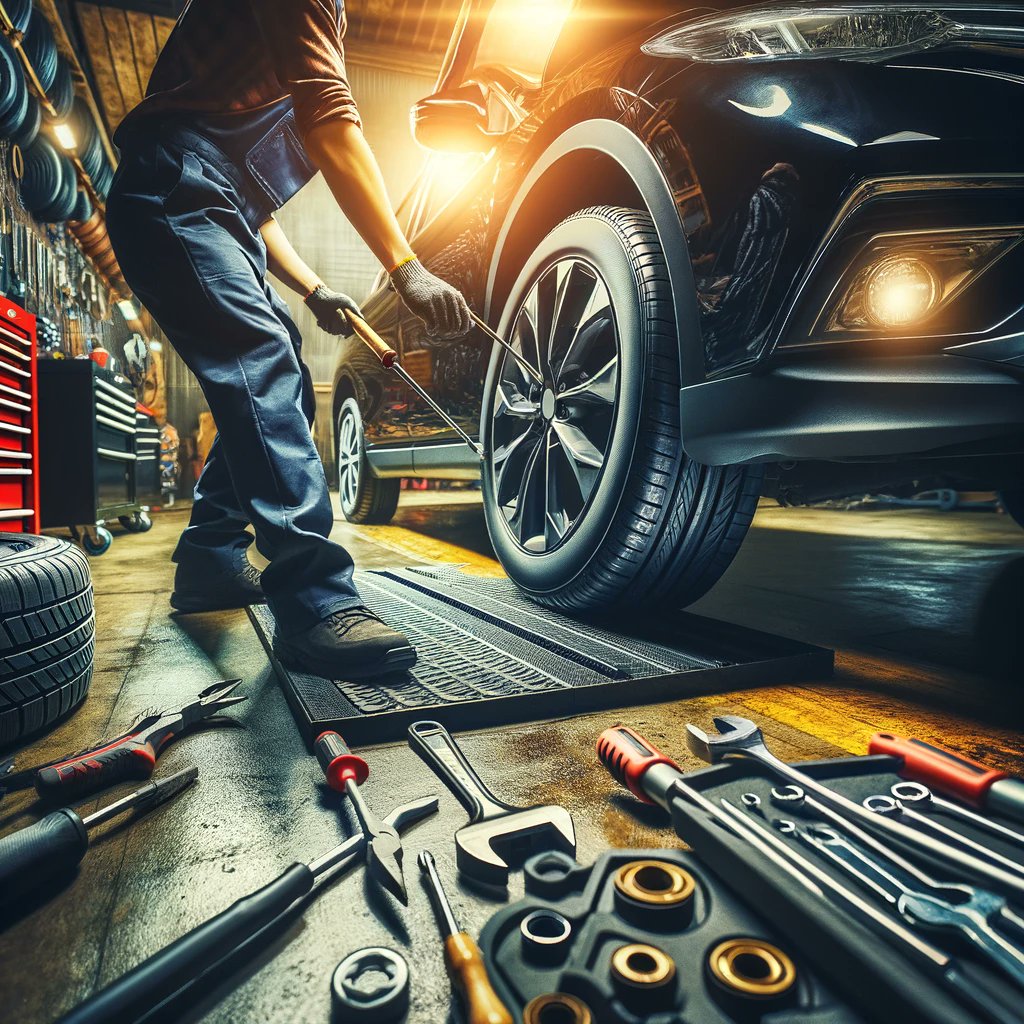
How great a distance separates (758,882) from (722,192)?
36.5 inches

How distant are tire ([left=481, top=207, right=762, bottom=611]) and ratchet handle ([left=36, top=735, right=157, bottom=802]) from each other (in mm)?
834

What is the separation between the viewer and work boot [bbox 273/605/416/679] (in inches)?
44.7

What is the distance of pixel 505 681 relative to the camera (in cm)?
111

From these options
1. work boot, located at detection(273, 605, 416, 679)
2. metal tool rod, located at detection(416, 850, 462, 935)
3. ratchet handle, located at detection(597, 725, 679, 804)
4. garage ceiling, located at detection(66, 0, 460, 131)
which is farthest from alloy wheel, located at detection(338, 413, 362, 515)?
garage ceiling, located at detection(66, 0, 460, 131)

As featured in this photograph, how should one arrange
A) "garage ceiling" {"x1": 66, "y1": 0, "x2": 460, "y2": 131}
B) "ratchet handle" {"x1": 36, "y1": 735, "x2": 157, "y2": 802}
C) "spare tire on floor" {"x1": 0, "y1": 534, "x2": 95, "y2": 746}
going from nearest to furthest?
"ratchet handle" {"x1": 36, "y1": 735, "x2": 157, "y2": 802} → "spare tire on floor" {"x1": 0, "y1": 534, "x2": 95, "y2": 746} → "garage ceiling" {"x1": 66, "y1": 0, "x2": 460, "y2": 131}

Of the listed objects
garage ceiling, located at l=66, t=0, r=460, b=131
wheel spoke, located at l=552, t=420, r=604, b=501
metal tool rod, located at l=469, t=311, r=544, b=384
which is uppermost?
garage ceiling, located at l=66, t=0, r=460, b=131

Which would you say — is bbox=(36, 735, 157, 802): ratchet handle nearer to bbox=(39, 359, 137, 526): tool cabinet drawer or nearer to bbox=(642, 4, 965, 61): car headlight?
bbox=(642, 4, 965, 61): car headlight

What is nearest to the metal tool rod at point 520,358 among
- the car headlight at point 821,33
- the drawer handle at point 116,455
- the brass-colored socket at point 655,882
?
the car headlight at point 821,33

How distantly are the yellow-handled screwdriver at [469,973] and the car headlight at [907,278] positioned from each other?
2.79 feet

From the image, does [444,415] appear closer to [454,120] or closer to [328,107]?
[454,120]

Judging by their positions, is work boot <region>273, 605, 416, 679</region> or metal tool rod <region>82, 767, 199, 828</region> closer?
metal tool rod <region>82, 767, 199, 828</region>

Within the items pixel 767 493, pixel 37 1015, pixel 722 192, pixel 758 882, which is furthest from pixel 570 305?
pixel 37 1015

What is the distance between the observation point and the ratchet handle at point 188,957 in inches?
17.1

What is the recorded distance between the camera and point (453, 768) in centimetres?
83
